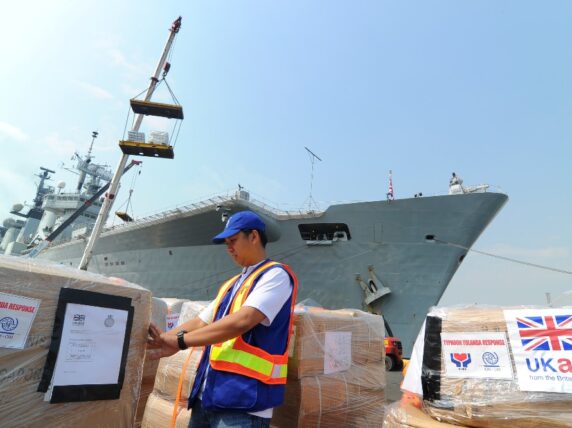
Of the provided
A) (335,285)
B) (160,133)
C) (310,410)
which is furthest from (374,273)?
(310,410)

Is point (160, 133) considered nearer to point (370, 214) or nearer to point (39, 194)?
point (370, 214)

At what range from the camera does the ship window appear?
14.9 metres

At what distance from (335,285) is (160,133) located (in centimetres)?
905

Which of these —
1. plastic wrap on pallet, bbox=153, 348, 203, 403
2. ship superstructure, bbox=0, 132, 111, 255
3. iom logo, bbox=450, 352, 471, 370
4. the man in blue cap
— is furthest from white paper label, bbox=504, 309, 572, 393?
ship superstructure, bbox=0, 132, 111, 255

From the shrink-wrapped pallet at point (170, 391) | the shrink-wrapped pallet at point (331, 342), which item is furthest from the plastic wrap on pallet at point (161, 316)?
the shrink-wrapped pallet at point (331, 342)

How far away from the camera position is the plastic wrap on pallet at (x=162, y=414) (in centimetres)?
282

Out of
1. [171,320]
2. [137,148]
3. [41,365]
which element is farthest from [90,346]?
[137,148]

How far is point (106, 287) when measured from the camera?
167 centimetres

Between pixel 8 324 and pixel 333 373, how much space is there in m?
2.48

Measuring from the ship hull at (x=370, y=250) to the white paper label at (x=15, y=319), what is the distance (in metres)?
13.5

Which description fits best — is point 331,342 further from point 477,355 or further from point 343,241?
point 343,241

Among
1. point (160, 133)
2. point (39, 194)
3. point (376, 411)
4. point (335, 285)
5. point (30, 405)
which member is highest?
point (39, 194)

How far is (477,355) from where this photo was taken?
176 centimetres

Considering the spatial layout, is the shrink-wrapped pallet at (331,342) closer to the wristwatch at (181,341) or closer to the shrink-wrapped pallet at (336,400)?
the shrink-wrapped pallet at (336,400)
